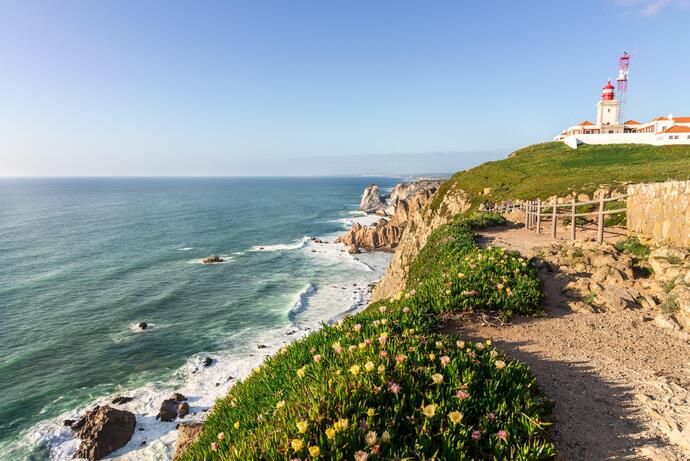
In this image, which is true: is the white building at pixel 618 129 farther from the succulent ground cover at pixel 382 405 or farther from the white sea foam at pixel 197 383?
the succulent ground cover at pixel 382 405

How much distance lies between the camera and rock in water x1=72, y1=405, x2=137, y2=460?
18359 millimetres

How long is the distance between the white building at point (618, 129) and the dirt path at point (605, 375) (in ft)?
240

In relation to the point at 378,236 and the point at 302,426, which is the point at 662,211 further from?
the point at 378,236

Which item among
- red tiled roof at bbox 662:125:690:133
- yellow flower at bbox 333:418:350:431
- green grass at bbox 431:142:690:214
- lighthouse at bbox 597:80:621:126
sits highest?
lighthouse at bbox 597:80:621:126

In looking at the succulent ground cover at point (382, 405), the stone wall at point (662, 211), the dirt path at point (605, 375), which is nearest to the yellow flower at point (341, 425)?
the succulent ground cover at point (382, 405)

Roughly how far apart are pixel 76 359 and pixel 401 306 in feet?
94.6

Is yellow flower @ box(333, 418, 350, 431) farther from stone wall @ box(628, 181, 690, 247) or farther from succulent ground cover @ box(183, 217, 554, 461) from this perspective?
stone wall @ box(628, 181, 690, 247)

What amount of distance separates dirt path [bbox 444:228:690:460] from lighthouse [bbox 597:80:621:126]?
8977 centimetres

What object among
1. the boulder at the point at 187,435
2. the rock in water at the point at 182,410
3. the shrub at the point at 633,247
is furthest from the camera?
the rock in water at the point at 182,410

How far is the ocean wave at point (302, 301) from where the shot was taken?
117 ft

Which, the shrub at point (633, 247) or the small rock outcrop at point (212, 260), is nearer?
the shrub at point (633, 247)

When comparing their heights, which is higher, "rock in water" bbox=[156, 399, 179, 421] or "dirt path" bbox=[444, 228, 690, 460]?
"dirt path" bbox=[444, 228, 690, 460]

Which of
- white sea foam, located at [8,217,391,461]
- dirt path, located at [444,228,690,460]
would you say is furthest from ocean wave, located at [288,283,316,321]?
dirt path, located at [444,228,690,460]

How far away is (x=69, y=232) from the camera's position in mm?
72250
